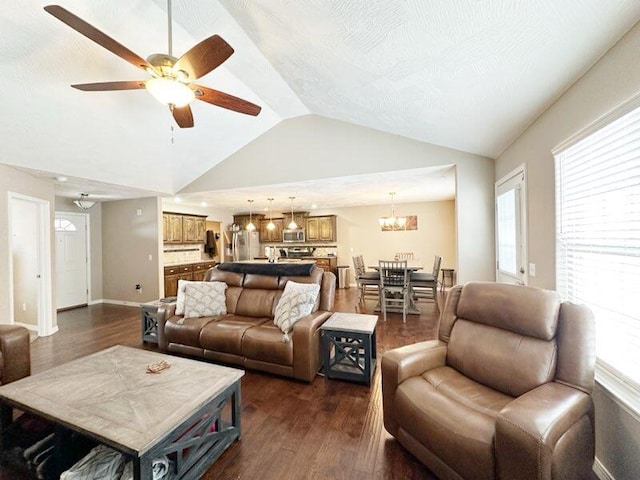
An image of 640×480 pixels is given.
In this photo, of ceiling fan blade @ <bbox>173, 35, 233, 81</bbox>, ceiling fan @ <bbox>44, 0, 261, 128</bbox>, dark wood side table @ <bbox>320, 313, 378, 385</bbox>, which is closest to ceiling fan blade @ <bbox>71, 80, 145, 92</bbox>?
ceiling fan @ <bbox>44, 0, 261, 128</bbox>

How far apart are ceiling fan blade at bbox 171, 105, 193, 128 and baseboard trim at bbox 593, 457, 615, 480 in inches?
149

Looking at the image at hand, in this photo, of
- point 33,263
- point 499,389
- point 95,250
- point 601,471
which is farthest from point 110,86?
point 95,250

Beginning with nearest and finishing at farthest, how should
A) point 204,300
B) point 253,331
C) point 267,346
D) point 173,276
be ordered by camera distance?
point 267,346 < point 253,331 < point 204,300 < point 173,276

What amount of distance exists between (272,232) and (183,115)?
6345 mm

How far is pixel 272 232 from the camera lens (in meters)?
8.71

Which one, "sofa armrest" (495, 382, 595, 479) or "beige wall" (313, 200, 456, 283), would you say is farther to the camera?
"beige wall" (313, 200, 456, 283)

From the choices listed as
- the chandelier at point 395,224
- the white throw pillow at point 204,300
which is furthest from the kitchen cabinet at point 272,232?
the white throw pillow at point 204,300

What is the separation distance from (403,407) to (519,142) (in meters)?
2.82

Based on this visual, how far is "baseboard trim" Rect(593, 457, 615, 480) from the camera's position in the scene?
4.73ft

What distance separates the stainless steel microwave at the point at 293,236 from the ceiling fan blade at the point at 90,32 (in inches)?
259

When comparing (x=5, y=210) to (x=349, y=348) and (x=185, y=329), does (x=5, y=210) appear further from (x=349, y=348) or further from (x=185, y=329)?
(x=349, y=348)

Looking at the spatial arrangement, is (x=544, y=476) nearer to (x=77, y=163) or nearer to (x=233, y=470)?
(x=233, y=470)

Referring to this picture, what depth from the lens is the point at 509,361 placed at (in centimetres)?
161

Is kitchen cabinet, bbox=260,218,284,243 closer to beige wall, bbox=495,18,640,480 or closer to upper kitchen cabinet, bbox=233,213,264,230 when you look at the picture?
upper kitchen cabinet, bbox=233,213,264,230
